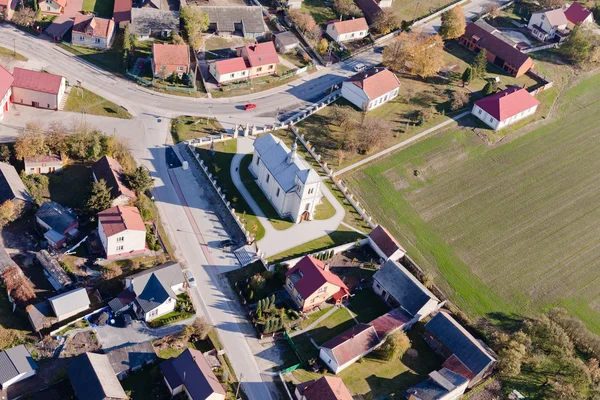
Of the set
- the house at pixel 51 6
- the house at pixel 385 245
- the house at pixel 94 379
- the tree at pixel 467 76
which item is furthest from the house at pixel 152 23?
the house at pixel 94 379

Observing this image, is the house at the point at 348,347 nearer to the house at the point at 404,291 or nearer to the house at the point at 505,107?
the house at the point at 404,291

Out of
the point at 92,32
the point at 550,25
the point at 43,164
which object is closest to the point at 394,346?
the point at 43,164

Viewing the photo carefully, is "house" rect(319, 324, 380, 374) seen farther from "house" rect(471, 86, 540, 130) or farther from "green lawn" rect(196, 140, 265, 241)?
"house" rect(471, 86, 540, 130)

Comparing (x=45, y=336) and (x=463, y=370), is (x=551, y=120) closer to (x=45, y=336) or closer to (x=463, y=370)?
(x=463, y=370)

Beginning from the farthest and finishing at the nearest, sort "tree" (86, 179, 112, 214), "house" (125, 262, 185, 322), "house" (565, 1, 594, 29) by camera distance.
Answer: "house" (565, 1, 594, 29) → "tree" (86, 179, 112, 214) → "house" (125, 262, 185, 322)

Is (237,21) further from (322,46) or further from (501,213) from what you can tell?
(501,213)

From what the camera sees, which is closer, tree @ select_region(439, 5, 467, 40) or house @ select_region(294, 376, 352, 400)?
house @ select_region(294, 376, 352, 400)

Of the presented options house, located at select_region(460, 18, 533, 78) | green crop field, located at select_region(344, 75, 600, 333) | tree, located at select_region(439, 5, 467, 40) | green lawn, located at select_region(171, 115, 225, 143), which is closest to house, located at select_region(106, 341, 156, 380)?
green lawn, located at select_region(171, 115, 225, 143)
